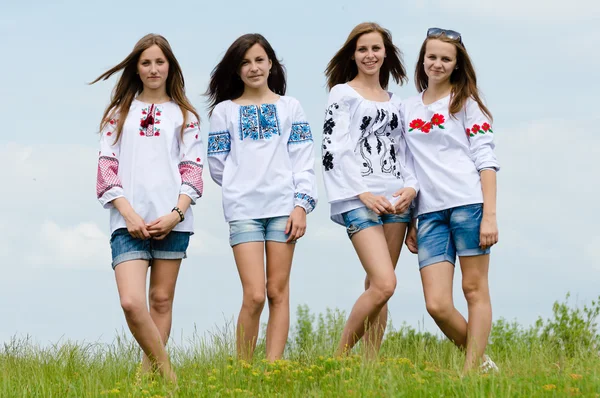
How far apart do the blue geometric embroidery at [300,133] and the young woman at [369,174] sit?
18cm

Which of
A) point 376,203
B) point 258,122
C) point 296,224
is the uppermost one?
point 258,122

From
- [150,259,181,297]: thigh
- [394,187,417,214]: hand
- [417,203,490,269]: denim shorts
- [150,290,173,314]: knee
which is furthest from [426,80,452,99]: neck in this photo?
[150,290,173,314]: knee

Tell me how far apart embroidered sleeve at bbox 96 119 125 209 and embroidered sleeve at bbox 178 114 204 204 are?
19.6 inches

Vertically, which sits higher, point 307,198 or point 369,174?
point 369,174

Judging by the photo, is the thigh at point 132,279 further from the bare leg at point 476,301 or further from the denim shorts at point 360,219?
the bare leg at point 476,301

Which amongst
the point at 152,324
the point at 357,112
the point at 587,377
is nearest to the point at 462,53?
the point at 357,112

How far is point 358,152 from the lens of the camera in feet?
22.9

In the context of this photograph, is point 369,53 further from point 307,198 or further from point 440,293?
point 440,293

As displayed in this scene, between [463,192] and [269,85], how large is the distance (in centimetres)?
196

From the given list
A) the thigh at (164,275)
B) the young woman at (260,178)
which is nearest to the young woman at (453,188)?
the young woman at (260,178)

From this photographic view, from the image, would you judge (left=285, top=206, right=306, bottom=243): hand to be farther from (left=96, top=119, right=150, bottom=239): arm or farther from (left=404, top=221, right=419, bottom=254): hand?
(left=96, top=119, right=150, bottom=239): arm

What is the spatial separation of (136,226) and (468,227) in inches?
101

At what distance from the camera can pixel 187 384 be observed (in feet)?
21.5

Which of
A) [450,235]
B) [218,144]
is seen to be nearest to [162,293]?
[218,144]
